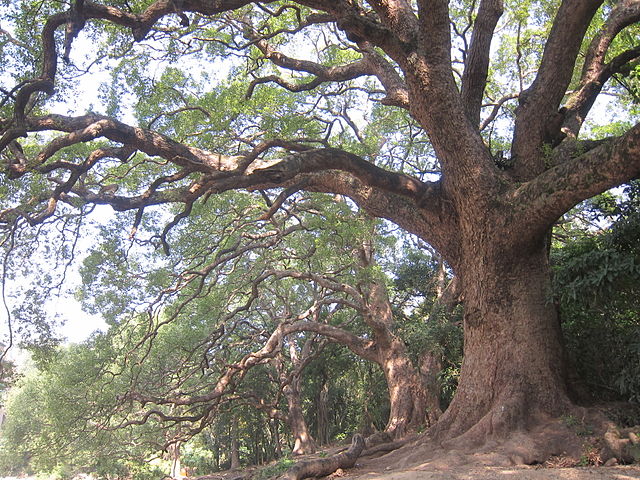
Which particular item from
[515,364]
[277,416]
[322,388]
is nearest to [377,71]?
[515,364]

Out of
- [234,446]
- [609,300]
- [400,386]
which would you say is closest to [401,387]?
[400,386]

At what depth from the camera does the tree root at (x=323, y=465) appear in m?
6.50

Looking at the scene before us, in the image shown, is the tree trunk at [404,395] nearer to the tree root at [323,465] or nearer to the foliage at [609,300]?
the tree root at [323,465]

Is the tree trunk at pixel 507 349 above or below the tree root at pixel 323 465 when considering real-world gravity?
above

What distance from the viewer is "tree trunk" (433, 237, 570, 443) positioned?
20.6 ft

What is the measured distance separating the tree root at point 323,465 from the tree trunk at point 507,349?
132 centimetres

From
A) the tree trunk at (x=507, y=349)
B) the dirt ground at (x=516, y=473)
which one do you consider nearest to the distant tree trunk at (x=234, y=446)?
the tree trunk at (x=507, y=349)

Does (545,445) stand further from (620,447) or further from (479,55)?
(479,55)

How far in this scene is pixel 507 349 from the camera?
6578 millimetres

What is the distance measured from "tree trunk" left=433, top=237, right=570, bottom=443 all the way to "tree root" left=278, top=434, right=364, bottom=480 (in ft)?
4.34

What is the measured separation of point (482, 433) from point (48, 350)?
302 inches

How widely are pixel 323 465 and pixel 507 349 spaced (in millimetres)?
2827

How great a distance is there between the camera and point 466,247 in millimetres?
7113

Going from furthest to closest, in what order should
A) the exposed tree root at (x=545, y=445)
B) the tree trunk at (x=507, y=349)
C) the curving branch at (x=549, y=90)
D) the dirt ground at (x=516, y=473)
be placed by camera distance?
the curving branch at (x=549, y=90) < the tree trunk at (x=507, y=349) < the exposed tree root at (x=545, y=445) < the dirt ground at (x=516, y=473)
